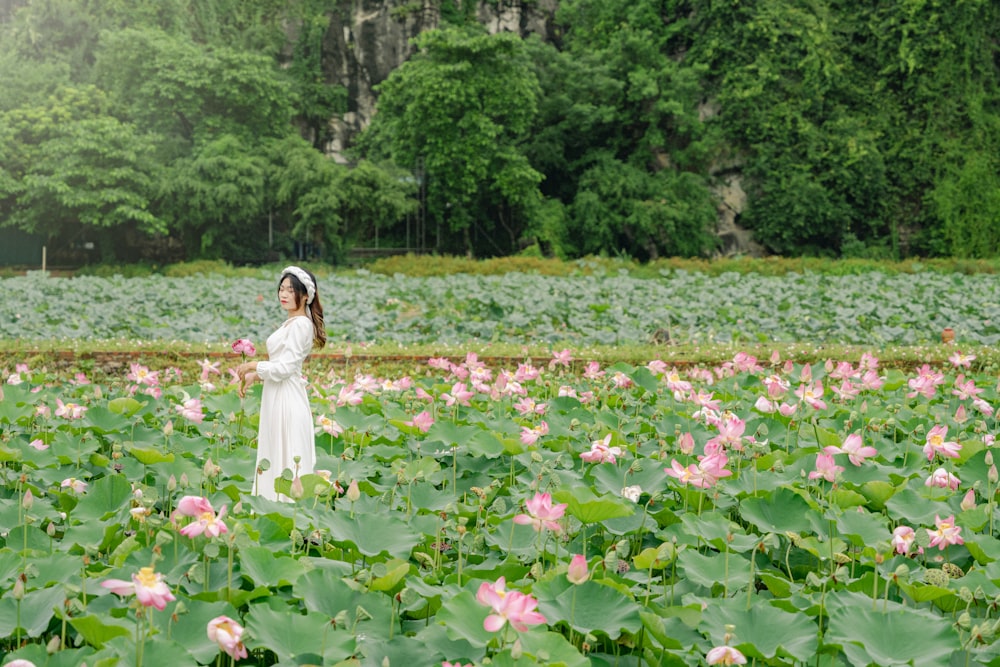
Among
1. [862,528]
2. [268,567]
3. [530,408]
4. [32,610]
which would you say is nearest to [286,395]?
[530,408]

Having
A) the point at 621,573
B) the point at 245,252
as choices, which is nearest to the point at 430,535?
the point at 621,573

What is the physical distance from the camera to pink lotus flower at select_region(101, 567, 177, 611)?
65.1 inches

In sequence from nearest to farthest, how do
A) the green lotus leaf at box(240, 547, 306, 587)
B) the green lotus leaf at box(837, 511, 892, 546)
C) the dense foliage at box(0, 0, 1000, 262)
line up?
the green lotus leaf at box(240, 547, 306, 587)
the green lotus leaf at box(837, 511, 892, 546)
the dense foliage at box(0, 0, 1000, 262)

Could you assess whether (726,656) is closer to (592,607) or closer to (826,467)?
(592,607)

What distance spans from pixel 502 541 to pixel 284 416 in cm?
112

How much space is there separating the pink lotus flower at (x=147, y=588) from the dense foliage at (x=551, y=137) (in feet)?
69.7

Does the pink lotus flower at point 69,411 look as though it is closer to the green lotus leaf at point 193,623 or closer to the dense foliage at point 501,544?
the dense foliage at point 501,544

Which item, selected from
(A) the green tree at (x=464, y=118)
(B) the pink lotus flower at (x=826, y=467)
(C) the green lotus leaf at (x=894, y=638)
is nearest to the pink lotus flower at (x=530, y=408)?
(B) the pink lotus flower at (x=826, y=467)

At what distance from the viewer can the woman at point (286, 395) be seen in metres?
3.30

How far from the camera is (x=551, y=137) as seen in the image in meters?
26.7

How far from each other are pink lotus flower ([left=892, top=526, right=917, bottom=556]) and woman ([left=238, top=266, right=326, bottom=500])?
6.20ft

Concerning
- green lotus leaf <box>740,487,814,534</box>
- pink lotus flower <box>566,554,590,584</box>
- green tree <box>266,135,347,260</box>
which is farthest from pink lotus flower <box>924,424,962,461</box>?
green tree <box>266,135,347,260</box>

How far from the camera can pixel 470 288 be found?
12.2 m

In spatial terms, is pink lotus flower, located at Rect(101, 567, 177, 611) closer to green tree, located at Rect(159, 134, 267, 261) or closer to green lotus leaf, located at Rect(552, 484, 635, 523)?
green lotus leaf, located at Rect(552, 484, 635, 523)
